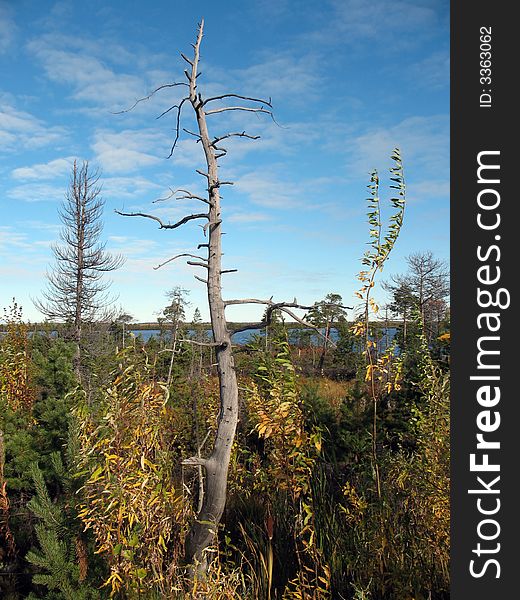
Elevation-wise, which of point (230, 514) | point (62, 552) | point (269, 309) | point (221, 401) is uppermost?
point (269, 309)

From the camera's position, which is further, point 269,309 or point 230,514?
point 230,514

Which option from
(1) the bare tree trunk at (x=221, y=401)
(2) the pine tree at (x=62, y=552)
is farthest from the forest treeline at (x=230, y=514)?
(1) the bare tree trunk at (x=221, y=401)

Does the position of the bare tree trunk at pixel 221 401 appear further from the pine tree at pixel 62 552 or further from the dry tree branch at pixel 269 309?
the pine tree at pixel 62 552

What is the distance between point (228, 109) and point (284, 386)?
1.96 meters

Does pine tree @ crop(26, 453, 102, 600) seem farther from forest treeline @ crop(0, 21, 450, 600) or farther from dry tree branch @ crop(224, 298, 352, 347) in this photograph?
dry tree branch @ crop(224, 298, 352, 347)

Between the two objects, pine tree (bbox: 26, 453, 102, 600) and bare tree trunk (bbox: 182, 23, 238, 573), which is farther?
bare tree trunk (bbox: 182, 23, 238, 573)

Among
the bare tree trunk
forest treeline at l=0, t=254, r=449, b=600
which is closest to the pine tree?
forest treeline at l=0, t=254, r=449, b=600

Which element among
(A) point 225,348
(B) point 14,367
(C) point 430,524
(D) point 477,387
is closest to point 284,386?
(A) point 225,348

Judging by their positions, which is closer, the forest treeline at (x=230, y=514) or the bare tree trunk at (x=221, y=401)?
the forest treeline at (x=230, y=514)

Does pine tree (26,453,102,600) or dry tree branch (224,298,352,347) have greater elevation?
dry tree branch (224,298,352,347)

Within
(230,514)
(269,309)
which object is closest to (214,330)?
(269,309)

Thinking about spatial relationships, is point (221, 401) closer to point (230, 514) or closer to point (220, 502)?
point (220, 502)

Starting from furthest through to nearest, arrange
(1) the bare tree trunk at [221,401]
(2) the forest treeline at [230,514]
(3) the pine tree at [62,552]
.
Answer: (1) the bare tree trunk at [221,401]
(3) the pine tree at [62,552]
(2) the forest treeline at [230,514]

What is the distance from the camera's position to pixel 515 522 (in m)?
2.18
